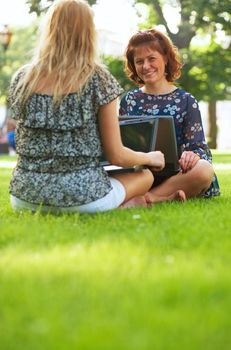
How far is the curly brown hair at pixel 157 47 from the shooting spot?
538 cm

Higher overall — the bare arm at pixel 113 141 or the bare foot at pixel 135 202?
the bare arm at pixel 113 141

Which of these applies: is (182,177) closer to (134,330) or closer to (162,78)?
(162,78)

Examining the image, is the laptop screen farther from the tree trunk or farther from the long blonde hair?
the tree trunk

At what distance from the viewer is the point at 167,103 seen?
5387 millimetres

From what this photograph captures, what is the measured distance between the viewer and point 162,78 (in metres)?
5.48

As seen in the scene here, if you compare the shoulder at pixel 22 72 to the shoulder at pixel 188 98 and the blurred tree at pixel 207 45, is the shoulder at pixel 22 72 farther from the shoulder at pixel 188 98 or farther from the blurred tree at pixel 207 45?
the blurred tree at pixel 207 45

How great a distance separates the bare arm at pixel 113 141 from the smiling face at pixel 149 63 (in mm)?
1085

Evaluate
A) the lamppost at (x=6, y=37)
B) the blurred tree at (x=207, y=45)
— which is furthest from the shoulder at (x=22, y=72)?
the lamppost at (x=6, y=37)

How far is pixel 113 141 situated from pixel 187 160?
0.92 meters

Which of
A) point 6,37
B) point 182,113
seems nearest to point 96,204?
point 182,113

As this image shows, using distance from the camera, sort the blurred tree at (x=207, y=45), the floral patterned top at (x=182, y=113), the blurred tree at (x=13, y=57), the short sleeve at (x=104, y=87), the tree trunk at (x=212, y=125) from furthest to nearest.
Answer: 1. the blurred tree at (x=13, y=57)
2. the tree trunk at (x=212, y=125)
3. the blurred tree at (x=207, y=45)
4. the floral patterned top at (x=182, y=113)
5. the short sleeve at (x=104, y=87)

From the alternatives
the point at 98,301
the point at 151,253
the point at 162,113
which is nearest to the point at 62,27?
the point at 162,113

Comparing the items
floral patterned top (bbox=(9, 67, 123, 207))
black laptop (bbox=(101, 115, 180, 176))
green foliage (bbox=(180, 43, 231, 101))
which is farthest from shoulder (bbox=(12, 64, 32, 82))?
green foliage (bbox=(180, 43, 231, 101))

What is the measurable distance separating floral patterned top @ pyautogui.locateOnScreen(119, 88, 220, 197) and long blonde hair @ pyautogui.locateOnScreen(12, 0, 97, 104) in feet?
4.03
